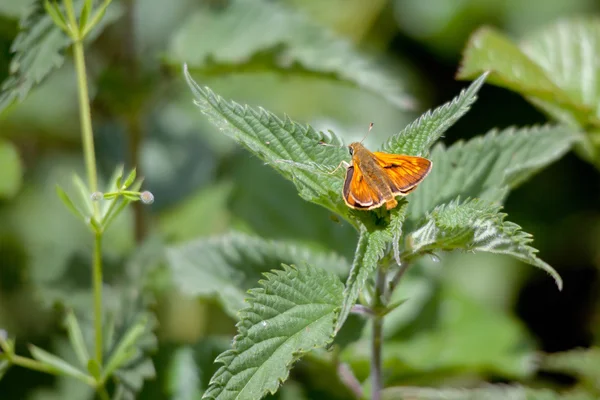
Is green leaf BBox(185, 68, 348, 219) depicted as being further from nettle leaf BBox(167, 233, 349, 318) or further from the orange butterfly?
nettle leaf BBox(167, 233, 349, 318)

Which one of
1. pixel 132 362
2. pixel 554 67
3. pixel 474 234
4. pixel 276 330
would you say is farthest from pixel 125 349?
pixel 554 67

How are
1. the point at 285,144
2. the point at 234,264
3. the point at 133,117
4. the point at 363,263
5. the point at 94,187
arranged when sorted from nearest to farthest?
the point at 363,263
the point at 285,144
the point at 94,187
the point at 234,264
the point at 133,117

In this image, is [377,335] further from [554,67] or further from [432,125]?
[554,67]

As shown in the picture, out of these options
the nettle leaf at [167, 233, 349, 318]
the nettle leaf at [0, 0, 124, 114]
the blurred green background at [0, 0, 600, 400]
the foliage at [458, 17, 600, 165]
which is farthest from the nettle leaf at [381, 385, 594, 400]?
the nettle leaf at [0, 0, 124, 114]

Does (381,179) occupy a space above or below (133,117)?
below

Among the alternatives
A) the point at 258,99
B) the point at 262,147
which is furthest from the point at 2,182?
the point at 258,99

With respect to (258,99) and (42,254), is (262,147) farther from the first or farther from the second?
(258,99)
